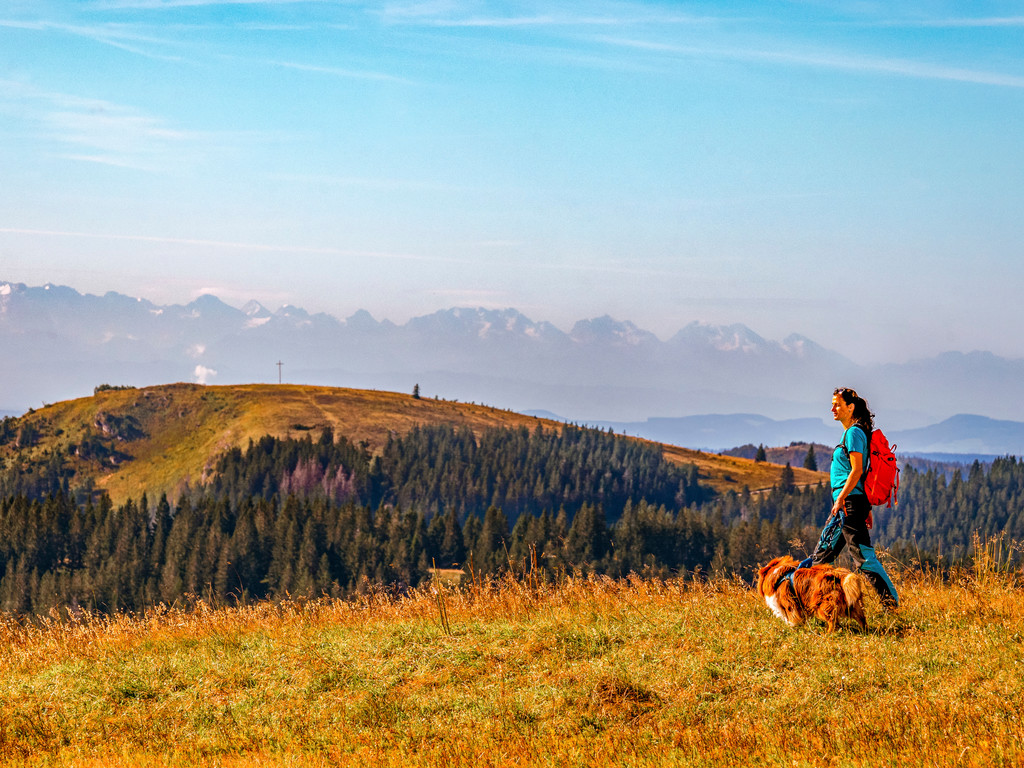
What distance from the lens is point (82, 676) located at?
11.8 metres

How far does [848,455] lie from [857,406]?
70 centimetres

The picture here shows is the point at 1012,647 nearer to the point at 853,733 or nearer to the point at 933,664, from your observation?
the point at 933,664

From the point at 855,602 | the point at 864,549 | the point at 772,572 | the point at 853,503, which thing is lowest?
the point at 855,602

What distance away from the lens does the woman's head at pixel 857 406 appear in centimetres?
1250

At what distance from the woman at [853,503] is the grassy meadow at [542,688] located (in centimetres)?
54

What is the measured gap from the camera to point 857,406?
41.2ft

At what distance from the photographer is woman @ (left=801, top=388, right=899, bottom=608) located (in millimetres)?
12172

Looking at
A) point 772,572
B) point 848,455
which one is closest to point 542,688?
point 772,572

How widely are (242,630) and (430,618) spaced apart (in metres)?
2.91

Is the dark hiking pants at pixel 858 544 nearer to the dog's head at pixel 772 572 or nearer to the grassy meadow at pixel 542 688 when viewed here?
the grassy meadow at pixel 542 688

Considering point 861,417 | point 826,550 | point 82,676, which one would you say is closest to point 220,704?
point 82,676

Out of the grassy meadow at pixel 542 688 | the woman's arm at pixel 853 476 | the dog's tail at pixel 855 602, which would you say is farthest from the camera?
the woman's arm at pixel 853 476

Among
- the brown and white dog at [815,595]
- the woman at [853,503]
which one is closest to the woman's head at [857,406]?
the woman at [853,503]

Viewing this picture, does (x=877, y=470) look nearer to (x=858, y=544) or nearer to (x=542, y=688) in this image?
(x=858, y=544)
